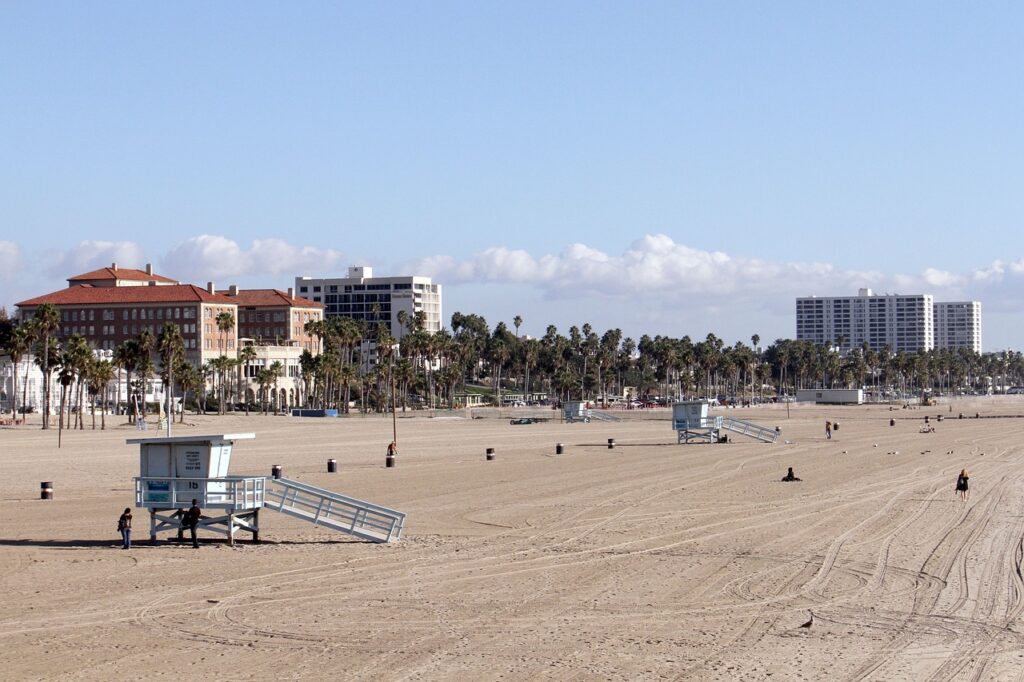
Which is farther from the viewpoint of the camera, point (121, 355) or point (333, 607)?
point (121, 355)

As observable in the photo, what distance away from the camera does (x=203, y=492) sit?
28.6 metres

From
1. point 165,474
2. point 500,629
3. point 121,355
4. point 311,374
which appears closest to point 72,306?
point 311,374

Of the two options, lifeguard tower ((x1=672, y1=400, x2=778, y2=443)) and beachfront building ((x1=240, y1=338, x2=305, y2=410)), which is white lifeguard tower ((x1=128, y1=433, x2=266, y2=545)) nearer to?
lifeguard tower ((x1=672, y1=400, x2=778, y2=443))

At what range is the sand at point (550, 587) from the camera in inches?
696

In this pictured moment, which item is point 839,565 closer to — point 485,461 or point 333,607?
point 333,607

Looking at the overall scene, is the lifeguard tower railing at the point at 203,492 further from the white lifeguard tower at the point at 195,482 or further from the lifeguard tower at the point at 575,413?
the lifeguard tower at the point at 575,413

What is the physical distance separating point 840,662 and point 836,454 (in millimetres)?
50893

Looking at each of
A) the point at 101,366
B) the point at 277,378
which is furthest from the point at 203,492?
the point at 277,378

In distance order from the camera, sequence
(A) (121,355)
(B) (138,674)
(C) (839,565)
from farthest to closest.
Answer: (A) (121,355), (C) (839,565), (B) (138,674)

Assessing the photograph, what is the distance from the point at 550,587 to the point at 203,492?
9158 mm

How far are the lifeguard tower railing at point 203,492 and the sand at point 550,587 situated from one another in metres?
1.03

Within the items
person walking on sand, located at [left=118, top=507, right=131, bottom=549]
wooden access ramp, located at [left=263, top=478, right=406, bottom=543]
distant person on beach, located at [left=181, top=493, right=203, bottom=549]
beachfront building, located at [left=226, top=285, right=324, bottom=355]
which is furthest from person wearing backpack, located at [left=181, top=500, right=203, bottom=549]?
beachfront building, located at [left=226, top=285, right=324, bottom=355]

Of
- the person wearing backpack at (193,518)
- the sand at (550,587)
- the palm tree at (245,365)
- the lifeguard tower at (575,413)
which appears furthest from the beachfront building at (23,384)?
the person wearing backpack at (193,518)

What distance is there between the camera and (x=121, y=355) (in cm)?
11856
